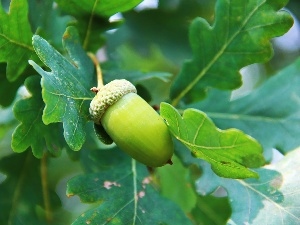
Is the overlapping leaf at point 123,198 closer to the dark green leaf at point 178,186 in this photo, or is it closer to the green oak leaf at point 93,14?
the green oak leaf at point 93,14

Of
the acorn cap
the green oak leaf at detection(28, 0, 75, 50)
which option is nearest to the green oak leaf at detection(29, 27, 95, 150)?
the acorn cap

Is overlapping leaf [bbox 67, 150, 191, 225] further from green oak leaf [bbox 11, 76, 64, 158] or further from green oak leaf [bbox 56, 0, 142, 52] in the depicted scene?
green oak leaf [bbox 56, 0, 142, 52]

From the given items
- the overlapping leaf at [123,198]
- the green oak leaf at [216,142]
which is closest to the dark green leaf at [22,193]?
the overlapping leaf at [123,198]

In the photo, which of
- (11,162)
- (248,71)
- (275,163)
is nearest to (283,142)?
(275,163)

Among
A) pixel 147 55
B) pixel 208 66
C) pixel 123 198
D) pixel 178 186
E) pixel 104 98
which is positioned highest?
pixel 104 98

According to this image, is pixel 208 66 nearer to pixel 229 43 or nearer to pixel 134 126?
pixel 229 43

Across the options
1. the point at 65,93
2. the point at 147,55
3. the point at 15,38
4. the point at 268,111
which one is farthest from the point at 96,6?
the point at 147,55
